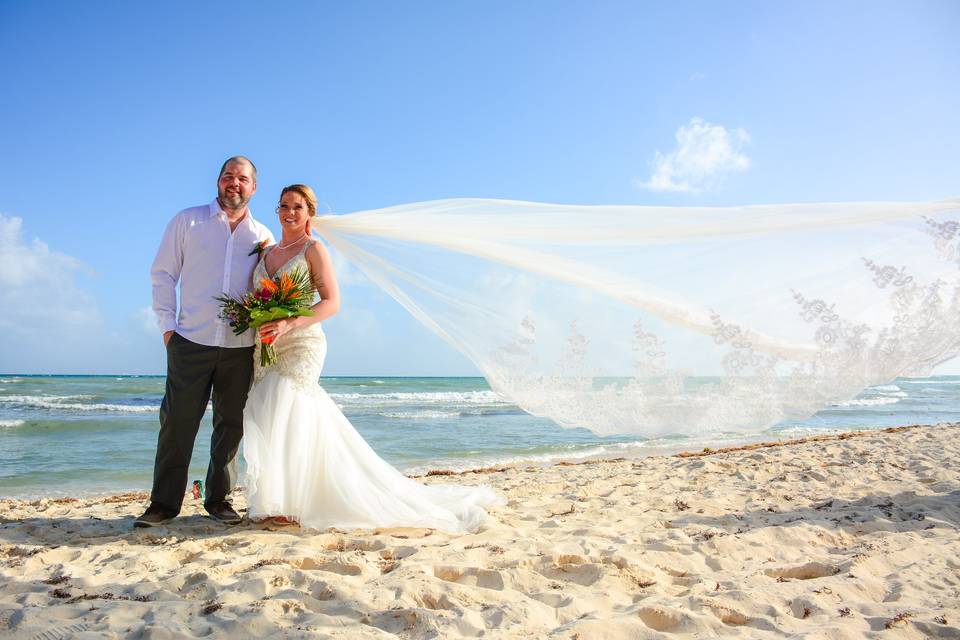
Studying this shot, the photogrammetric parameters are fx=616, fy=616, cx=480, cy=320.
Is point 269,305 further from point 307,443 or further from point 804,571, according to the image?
point 804,571

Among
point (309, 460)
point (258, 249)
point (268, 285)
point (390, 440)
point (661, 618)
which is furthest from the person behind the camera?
point (390, 440)

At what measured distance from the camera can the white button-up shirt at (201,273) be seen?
3.86 metres

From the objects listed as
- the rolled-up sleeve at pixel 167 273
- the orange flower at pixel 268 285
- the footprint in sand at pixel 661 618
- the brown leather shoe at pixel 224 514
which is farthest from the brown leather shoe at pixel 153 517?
the footprint in sand at pixel 661 618

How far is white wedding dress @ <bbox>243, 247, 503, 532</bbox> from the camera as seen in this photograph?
364 cm

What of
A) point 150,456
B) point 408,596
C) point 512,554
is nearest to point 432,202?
Result: point 512,554

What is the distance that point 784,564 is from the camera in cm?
320

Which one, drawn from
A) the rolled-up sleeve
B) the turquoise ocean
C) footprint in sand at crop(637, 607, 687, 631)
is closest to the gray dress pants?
the rolled-up sleeve

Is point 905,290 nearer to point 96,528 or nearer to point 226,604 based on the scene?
point 226,604

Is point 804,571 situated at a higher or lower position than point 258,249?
lower

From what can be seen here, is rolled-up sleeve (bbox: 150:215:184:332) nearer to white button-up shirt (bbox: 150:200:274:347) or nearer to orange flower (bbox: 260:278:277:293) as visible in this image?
white button-up shirt (bbox: 150:200:274:347)

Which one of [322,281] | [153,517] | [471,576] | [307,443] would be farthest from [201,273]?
[471,576]

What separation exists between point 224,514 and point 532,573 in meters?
2.31

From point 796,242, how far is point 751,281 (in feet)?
1.35

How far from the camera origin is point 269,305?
3.65 m
